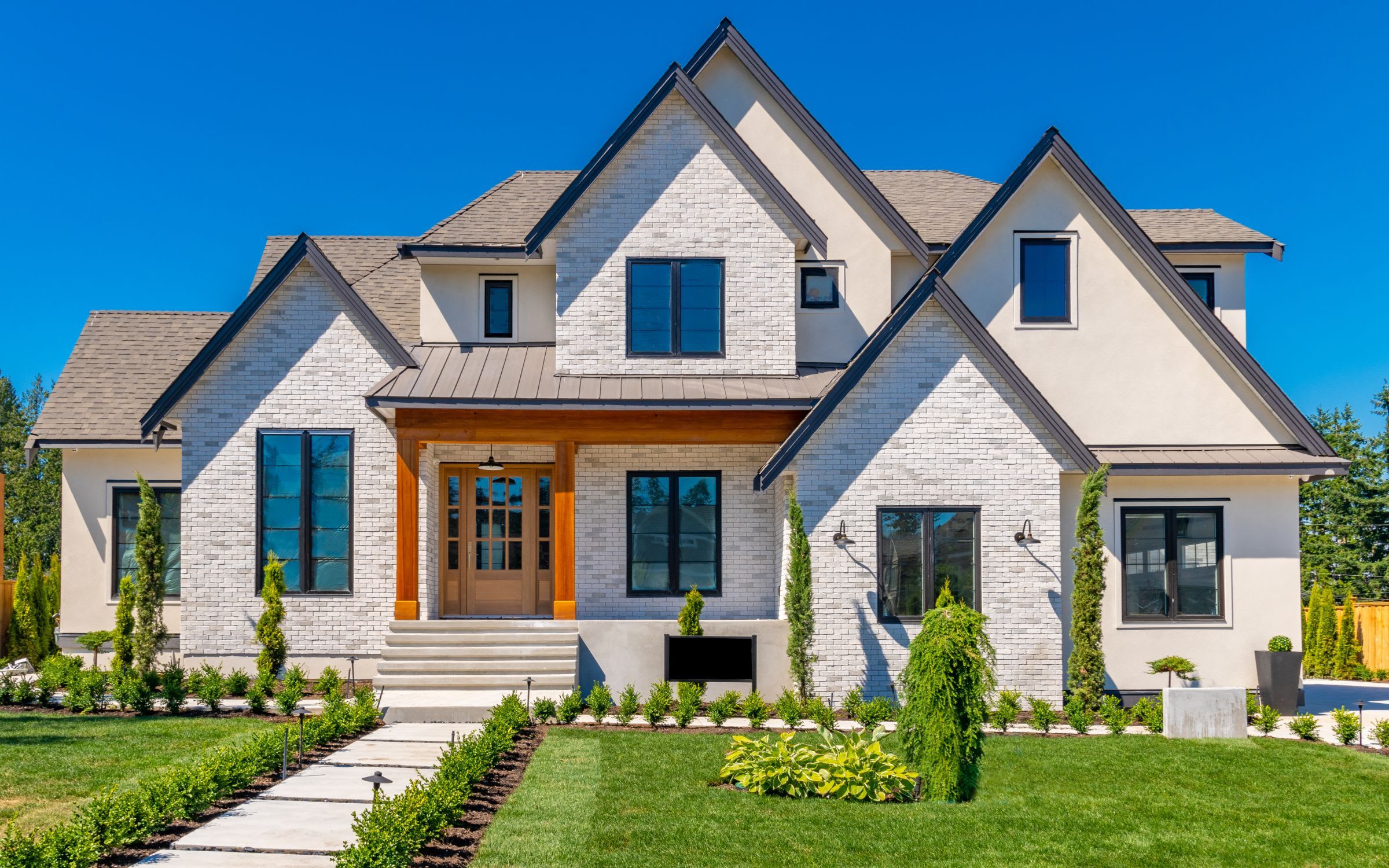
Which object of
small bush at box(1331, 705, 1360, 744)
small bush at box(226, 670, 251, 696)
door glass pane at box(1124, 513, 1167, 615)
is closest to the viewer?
small bush at box(1331, 705, 1360, 744)

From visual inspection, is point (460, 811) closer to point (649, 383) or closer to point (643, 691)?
point (643, 691)

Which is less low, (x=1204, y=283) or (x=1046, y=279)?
(x=1204, y=283)

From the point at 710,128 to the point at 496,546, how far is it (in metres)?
7.45

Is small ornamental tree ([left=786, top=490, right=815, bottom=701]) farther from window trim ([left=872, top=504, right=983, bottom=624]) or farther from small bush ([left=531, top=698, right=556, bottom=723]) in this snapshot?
small bush ([left=531, top=698, right=556, bottom=723])

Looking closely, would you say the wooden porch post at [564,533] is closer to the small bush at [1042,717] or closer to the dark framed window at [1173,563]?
the small bush at [1042,717]

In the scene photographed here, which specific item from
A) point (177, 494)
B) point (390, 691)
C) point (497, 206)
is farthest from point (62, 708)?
point (497, 206)

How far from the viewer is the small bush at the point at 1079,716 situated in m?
14.0

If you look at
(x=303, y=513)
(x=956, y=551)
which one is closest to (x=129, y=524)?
(x=303, y=513)

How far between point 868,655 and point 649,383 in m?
5.00

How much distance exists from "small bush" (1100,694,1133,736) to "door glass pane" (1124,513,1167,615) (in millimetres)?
2503

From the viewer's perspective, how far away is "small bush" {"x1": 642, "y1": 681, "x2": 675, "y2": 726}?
1385 cm

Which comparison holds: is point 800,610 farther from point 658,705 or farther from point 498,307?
point 498,307

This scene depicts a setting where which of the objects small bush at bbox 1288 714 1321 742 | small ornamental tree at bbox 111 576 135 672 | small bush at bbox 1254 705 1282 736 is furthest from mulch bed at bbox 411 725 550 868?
small bush at bbox 1288 714 1321 742

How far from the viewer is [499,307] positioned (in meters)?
18.8
